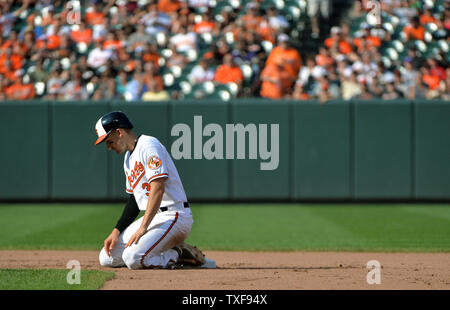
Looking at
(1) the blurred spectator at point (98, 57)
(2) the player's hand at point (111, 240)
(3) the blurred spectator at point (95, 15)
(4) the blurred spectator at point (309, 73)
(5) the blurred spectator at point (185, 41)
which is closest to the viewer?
(2) the player's hand at point (111, 240)

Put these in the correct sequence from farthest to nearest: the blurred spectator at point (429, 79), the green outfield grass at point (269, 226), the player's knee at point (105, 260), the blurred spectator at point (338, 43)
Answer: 1. the blurred spectator at point (338, 43)
2. the blurred spectator at point (429, 79)
3. the green outfield grass at point (269, 226)
4. the player's knee at point (105, 260)

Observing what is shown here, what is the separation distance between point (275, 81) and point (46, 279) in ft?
31.8

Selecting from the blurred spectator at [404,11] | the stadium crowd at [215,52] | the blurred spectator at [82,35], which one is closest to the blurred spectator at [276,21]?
the stadium crowd at [215,52]

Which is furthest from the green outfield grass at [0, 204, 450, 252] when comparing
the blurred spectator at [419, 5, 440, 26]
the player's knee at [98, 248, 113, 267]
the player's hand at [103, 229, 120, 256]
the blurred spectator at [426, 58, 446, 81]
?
the blurred spectator at [419, 5, 440, 26]

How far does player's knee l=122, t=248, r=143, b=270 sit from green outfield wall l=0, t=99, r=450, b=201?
26.5ft

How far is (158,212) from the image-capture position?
6559 millimetres

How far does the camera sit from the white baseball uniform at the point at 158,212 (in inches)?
250

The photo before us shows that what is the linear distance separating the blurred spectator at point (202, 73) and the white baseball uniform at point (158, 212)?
8644mm

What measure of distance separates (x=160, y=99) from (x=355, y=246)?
6.95 meters

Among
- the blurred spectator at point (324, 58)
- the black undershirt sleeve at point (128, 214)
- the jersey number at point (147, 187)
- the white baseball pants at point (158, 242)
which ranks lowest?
the white baseball pants at point (158, 242)

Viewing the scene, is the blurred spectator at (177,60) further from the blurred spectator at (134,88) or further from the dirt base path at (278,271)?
the dirt base path at (278,271)

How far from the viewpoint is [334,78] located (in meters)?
14.9

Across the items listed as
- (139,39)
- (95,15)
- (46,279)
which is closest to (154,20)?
(139,39)

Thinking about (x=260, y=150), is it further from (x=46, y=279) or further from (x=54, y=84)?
(x=46, y=279)
